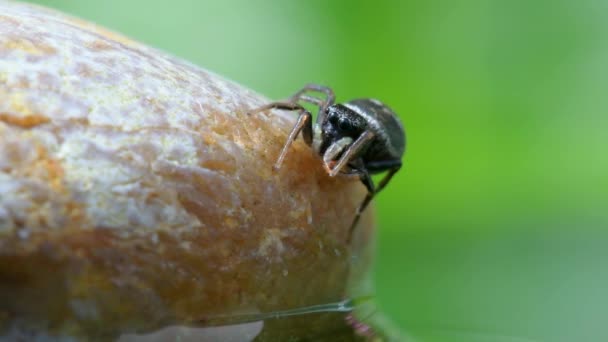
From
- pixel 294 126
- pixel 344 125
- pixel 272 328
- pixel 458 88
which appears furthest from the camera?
pixel 458 88

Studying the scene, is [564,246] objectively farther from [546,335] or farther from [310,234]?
[310,234]

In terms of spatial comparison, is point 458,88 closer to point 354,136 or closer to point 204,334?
point 354,136

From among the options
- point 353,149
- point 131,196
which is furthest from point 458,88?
point 131,196

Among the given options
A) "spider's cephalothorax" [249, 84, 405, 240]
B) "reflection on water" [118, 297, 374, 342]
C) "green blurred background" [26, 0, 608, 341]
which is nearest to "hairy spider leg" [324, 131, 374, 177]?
"spider's cephalothorax" [249, 84, 405, 240]

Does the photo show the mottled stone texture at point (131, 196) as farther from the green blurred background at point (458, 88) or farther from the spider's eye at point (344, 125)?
the green blurred background at point (458, 88)

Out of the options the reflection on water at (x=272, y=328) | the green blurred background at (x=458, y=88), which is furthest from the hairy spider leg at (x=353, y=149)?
the green blurred background at (x=458, y=88)

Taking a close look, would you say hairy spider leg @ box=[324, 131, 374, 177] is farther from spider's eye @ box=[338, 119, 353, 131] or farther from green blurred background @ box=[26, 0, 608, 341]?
green blurred background @ box=[26, 0, 608, 341]
